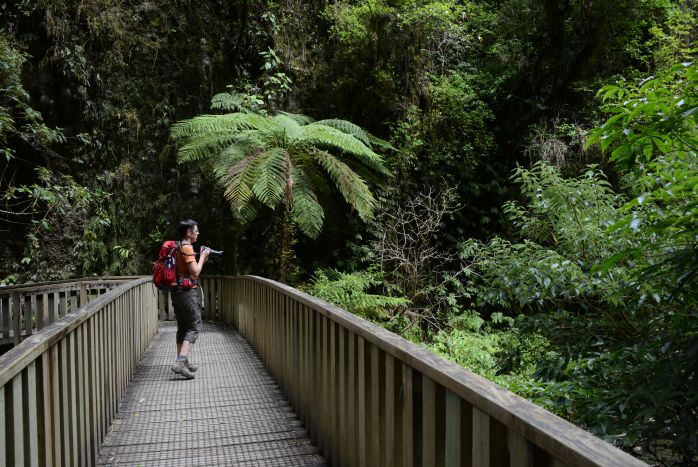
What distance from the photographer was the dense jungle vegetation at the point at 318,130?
905 cm

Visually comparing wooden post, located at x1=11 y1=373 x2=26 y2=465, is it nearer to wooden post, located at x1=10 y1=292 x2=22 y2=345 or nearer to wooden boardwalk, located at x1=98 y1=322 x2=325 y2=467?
wooden boardwalk, located at x1=98 y1=322 x2=325 y2=467

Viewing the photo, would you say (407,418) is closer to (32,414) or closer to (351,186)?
(32,414)

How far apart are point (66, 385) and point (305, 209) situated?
637cm

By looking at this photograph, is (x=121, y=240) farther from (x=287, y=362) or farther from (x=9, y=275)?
(x=287, y=362)

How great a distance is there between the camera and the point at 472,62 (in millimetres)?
12648

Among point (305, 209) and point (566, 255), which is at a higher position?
point (305, 209)

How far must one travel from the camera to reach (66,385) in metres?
2.50

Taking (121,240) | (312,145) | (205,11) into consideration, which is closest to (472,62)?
(312,145)

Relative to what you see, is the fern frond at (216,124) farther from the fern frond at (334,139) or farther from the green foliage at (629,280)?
the green foliage at (629,280)

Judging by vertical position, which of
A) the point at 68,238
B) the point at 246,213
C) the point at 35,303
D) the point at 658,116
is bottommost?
the point at 35,303

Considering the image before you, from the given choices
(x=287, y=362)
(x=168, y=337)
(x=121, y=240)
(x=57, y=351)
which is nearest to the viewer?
(x=57, y=351)

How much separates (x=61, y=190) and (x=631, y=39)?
499 inches

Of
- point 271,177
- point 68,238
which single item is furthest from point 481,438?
point 68,238

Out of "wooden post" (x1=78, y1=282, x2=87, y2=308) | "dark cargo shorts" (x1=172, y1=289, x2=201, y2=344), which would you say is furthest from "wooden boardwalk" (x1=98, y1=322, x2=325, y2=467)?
"wooden post" (x1=78, y1=282, x2=87, y2=308)
